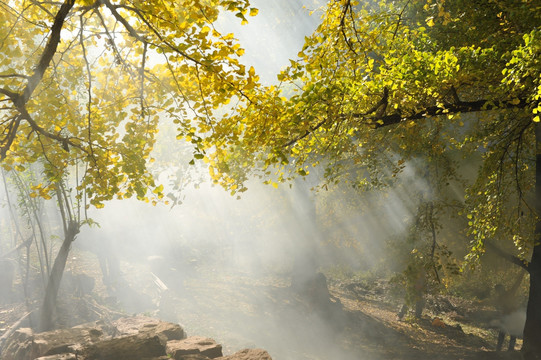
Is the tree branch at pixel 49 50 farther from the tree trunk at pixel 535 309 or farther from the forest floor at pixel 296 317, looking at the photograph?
the forest floor at pixel 296 317

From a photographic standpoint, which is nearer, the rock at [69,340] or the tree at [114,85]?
the tree at [114,85]

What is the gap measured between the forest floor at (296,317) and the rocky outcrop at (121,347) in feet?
12.8

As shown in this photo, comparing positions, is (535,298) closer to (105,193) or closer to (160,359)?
(160,359)

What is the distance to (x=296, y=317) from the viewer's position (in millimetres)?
14789

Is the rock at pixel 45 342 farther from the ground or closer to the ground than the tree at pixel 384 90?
closer to the ground

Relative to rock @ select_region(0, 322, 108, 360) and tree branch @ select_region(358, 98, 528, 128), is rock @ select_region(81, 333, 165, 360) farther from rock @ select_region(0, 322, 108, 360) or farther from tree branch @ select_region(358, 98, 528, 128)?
tree branch @ select_region(358, 98, 528, 128)

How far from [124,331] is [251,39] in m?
29.6

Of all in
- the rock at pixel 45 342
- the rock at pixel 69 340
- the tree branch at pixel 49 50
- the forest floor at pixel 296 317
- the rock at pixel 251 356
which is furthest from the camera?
the forest floor at pixel 296 317

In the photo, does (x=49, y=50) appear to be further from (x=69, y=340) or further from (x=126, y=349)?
(x=69, y=340)

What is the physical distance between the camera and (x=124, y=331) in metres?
10.9

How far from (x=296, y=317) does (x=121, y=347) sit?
9477mm

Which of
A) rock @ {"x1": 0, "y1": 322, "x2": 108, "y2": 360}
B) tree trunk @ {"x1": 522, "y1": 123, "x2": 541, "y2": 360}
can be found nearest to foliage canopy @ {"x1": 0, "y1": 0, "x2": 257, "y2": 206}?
rock @ {"x1": 0, "y1": 322, "x2": 108, "y2": 360}

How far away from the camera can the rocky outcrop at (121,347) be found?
647cm

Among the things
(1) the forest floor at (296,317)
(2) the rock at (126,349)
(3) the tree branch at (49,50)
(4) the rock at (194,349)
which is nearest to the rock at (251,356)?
(4) the rock at (194,349)
